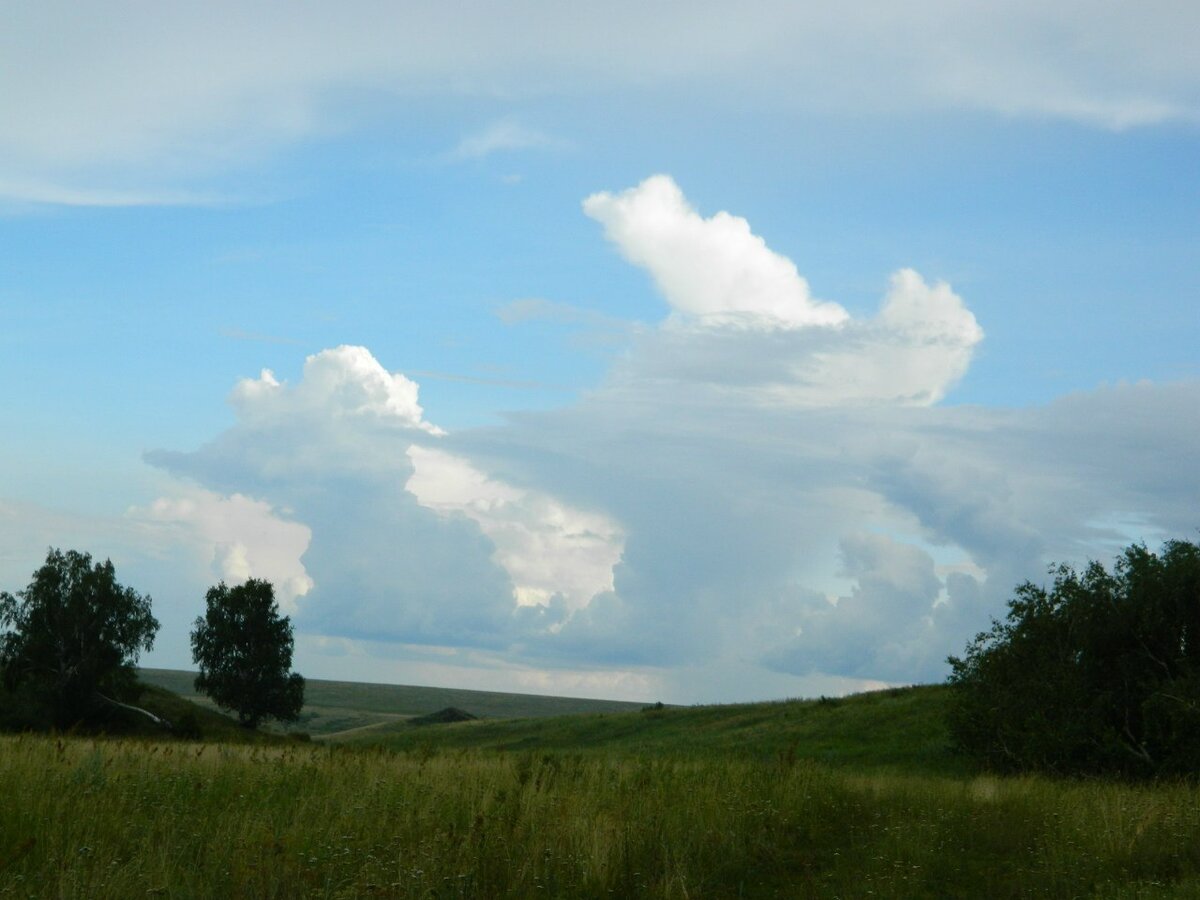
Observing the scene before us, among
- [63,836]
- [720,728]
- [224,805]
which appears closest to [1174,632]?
[224,805]

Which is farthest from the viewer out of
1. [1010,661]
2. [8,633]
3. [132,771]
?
[8,633]

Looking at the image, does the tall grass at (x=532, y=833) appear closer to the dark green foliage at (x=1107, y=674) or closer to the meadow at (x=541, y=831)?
the meadow at (x=541, y=831)

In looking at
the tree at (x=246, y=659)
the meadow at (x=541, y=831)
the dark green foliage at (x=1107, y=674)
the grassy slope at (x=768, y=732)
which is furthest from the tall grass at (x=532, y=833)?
the tree at (x=246, y=659)

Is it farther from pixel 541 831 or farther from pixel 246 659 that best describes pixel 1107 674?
pixel 246 659

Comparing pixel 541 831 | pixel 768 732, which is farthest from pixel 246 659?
pixel 541 831

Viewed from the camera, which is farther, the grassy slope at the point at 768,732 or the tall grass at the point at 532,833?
the grassy slope at the point at 768,732

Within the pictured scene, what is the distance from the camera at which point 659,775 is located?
1538cm

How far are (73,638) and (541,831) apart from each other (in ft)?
196

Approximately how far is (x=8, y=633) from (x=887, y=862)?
6392cm

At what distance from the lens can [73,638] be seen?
62.1 metres

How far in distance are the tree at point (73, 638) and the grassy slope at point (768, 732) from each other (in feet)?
54.2

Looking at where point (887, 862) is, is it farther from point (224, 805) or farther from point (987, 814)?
point (224, 805)

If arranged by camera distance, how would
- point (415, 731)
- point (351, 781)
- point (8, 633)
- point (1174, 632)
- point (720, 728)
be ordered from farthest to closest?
point (415, 731)
point (8, 633)
point (720, 728)
point (1174, 632)
point (351, 781)

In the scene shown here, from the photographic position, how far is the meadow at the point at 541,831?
30.0ft
